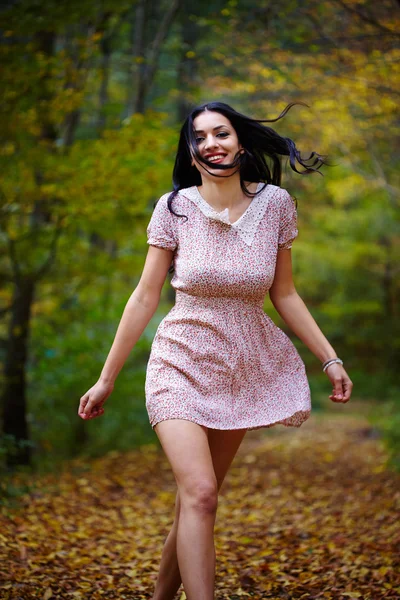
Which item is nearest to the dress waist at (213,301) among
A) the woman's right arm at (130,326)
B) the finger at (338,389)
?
the woman's right arm at (130,326)

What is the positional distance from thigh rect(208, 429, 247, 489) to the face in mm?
1066

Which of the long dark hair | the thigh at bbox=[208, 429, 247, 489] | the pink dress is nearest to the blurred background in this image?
the long dark hair

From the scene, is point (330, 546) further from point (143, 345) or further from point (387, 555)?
point (143, 345)

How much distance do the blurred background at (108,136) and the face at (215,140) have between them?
158 cm

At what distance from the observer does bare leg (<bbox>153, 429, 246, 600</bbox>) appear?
268 cm

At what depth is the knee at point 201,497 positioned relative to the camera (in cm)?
231

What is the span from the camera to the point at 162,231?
8.98 feet

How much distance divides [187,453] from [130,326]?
582 millimetres

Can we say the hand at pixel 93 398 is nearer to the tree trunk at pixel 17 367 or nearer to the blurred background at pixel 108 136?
the blurred background at pixel 108 136

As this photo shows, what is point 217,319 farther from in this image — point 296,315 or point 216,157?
point 216,157

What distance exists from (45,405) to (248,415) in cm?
550

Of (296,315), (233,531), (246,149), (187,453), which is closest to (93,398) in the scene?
(187,453)

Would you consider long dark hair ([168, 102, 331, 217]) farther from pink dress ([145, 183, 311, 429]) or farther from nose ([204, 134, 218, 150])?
pink dress ([145, 183, 311, 429])

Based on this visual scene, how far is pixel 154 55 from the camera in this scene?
26.8 ft
